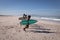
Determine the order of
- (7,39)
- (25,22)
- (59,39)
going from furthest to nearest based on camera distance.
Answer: (25,22) → (59,39) → (7,39)

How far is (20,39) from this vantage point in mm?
7758

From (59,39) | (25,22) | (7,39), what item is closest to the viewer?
(7,39)

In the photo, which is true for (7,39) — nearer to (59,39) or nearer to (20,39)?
(20,39)

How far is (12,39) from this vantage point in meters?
7.66

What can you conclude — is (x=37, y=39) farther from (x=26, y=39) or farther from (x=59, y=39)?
(x=59, y=39)

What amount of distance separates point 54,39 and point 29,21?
424cm

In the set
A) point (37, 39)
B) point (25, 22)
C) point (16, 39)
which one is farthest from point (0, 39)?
point (25, 22)

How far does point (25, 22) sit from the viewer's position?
1159cm

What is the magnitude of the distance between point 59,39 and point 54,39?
32 cm

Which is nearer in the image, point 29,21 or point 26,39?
point 26,39

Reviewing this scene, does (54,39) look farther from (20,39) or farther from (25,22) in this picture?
(25,22)

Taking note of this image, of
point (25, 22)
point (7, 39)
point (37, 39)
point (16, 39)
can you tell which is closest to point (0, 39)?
point (7, 39)

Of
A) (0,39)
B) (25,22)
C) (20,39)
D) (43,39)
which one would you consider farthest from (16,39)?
(25,22)

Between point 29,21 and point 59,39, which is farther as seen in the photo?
point 29,21
